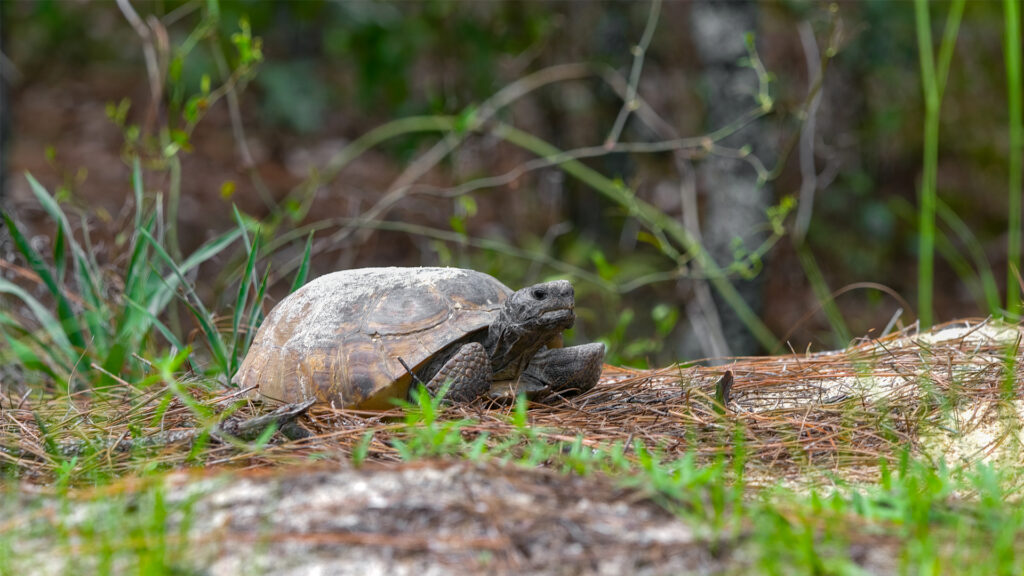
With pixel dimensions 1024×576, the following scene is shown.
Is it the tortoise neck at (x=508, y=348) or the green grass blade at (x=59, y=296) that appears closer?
the tortoise neck at (x=508, y=348)

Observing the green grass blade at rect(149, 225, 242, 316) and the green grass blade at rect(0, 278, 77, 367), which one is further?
the green grass blade at rect(149, 225, 242, 316)

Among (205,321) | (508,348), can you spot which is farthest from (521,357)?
(205,321)

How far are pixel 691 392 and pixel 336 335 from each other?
3.63ft

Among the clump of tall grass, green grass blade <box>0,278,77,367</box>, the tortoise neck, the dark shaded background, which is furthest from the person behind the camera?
the dark shaded background

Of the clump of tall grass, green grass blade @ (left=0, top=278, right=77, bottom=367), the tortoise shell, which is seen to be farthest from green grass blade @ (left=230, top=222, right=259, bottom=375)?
green grass blade @ (left=0, top=278, right=77, bottom=367)

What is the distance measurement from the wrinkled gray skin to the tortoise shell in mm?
55

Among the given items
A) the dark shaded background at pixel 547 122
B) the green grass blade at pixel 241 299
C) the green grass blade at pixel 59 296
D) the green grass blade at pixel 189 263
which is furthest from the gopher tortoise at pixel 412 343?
the dark shaded background at pixel 547 122

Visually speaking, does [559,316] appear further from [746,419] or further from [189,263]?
[189,263]

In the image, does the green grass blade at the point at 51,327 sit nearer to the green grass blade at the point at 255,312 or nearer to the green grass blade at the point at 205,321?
the green grass blade at the point at 205,321

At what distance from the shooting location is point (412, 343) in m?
2.54

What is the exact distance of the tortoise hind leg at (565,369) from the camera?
8.91 feet

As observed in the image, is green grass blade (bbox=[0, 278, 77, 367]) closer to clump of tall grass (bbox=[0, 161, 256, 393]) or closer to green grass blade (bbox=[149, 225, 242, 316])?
clump of tall grass (bbox=[0, 161, 256, 393])

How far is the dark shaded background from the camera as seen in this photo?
7.36 metres

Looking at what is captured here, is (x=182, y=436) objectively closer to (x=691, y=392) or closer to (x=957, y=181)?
(x=691, y=392)
